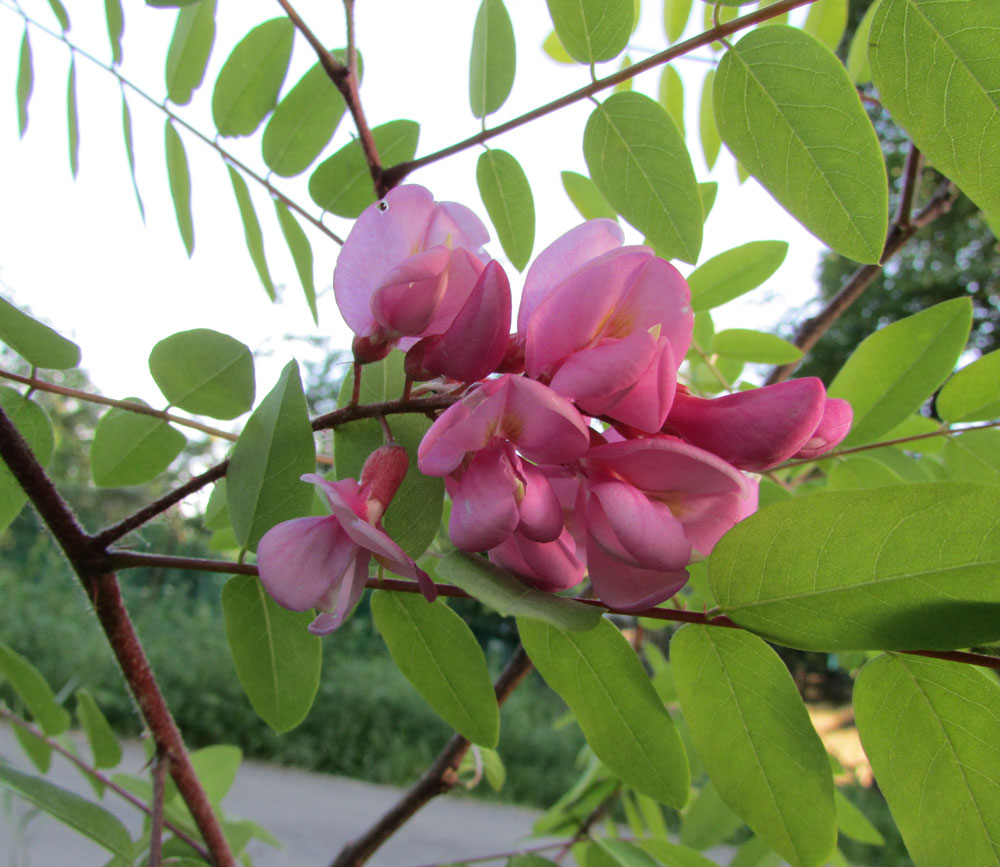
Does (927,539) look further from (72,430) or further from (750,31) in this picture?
(72,430)

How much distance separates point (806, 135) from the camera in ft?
1.19

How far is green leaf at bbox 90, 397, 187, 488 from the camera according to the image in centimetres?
52

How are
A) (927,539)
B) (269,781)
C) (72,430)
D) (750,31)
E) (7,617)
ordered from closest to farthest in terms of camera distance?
(927,539) → (750,31) → (269,781) → (7,617) → (72,430)

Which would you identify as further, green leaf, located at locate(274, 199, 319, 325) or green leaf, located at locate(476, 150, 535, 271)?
green leaf, located at locate(274, 199, 319, 325)

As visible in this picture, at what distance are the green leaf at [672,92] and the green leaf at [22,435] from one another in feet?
2.04

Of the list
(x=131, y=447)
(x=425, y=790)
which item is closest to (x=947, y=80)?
(x=131, y=447)

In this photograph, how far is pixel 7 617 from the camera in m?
5.16

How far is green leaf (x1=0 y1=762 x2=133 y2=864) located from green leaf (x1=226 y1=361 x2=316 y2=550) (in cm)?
19

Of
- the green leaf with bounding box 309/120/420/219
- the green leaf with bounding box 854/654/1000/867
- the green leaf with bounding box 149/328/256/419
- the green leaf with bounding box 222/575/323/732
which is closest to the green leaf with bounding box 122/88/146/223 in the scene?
the green leaf with bounding box 309/120/420/219

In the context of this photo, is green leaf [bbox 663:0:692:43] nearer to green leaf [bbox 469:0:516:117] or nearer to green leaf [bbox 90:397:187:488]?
green leaf [bbox 469:0:516:117]

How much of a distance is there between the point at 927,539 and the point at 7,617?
241 inches

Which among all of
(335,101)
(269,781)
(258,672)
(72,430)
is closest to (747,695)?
(258,672)

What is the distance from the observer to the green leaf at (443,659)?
0.40 meters

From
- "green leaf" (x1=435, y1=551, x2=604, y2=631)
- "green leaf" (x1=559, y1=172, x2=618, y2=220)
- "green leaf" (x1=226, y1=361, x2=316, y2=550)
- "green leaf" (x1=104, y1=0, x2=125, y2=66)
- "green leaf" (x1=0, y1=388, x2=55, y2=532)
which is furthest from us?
"green leaf" (x1=559, y1=172, x2=618, y2=220)
